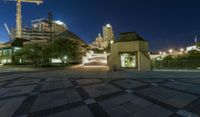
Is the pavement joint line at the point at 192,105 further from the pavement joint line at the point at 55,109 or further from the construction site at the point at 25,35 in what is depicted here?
the construction site at the point at 25,35

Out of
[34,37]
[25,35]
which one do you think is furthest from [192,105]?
[25,35]

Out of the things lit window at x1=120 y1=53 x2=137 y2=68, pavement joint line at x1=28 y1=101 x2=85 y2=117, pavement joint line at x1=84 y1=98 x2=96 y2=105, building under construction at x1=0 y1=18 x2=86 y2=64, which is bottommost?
pavement joint line at x1=28 y1=101 x2=85 y2=117

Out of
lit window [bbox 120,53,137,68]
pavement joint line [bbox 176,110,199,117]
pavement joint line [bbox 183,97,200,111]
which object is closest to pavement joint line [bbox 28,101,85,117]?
pavement joint line [bbox 176,110,199,117]

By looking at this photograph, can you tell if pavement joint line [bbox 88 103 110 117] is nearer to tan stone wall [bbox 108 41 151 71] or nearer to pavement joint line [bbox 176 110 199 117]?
pavement joint line [bbox 176 110 199 117]

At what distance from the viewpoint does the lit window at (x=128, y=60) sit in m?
18.1

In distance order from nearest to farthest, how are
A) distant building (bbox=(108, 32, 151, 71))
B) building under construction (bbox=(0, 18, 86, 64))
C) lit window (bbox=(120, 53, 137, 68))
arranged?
distant building (bbox=(108, 32, 151, 71)) < lit window (bbox=(120, 53, 137, 68)) < building under construction (bbox=(0, 18, 86, 64))

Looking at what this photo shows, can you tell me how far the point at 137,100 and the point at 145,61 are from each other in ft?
38.0

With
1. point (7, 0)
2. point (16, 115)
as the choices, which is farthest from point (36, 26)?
point (16, 115)

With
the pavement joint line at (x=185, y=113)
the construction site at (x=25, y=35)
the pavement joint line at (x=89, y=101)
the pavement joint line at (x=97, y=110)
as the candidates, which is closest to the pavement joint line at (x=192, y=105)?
the pavement joint line at (x=185, y=113)

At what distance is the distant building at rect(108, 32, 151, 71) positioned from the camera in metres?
17.5

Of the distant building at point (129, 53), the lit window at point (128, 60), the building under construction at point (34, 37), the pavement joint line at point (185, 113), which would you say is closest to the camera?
the pavement joint line at point (185, 113)

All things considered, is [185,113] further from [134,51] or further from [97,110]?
[134,51]

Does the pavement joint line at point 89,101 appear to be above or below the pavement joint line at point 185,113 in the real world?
above

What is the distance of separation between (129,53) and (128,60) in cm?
91
